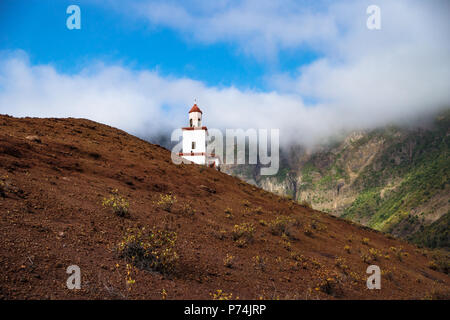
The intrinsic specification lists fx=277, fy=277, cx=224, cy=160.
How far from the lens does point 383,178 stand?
10831cm

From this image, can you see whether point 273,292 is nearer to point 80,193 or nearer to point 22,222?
point 22,222

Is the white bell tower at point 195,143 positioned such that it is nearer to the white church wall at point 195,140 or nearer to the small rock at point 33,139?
the white church wall at point 195,140

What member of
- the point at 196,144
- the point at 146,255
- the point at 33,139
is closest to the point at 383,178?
the point at 196,144

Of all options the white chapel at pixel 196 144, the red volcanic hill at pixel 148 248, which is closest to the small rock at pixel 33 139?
the red volcanic hill at pixel 148 248

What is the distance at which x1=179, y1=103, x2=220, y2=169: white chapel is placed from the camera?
37.0m

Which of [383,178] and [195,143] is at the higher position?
[383,178]

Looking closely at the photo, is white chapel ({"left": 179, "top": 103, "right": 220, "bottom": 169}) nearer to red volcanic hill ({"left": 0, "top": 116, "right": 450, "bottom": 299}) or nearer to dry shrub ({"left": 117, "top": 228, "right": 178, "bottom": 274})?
red volcanic hill ({"left": 0, "top": 116, "right": 450, "bottom": 299})

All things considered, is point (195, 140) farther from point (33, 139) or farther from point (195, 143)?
point (33, 139)

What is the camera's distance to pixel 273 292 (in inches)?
252

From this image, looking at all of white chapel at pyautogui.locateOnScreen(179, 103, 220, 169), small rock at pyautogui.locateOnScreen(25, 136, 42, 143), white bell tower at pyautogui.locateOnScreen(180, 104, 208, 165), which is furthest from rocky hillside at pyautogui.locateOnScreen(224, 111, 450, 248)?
small rock at pyautogui.locateOnScreen(25, 136, 42, 143)

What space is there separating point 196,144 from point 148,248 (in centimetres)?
3152

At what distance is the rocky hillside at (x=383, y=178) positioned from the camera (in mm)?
65000

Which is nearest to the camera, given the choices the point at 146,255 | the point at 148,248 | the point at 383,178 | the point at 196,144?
the point at 146,255
